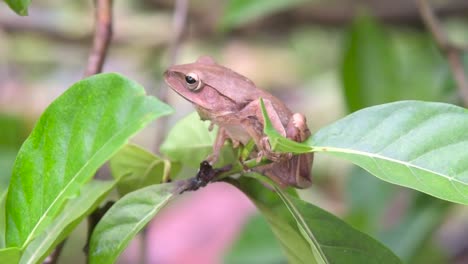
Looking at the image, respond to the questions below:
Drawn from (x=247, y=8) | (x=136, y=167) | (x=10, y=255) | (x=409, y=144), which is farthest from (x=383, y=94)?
(x=10, y=255)

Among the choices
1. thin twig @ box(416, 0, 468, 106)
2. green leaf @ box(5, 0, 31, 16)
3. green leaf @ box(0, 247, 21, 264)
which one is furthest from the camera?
thin twig @ box(416, 0, 468, 106)

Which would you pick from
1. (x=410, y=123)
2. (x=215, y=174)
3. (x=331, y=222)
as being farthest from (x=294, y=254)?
(x=410, y=123)

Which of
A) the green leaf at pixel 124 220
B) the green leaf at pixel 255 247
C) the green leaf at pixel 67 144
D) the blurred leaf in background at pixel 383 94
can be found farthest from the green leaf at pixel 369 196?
the green leaf at pixel 67 144

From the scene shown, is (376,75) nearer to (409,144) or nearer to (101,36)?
(101,36)

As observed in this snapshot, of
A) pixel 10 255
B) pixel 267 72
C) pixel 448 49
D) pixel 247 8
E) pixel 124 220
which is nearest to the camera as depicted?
pixel 10 255

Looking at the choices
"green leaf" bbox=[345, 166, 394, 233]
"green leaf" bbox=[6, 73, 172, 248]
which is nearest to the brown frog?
"green leaf" bbox=[6, 73, 172, 248]

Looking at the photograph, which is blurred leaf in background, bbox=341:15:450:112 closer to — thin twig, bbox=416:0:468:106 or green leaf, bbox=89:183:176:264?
thin twig, bbox=416:0:468:106

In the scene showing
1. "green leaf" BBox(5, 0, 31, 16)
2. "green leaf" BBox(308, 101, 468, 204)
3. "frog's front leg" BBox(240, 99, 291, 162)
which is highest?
"green leaf" BBox(5, 0, 31, 16)
